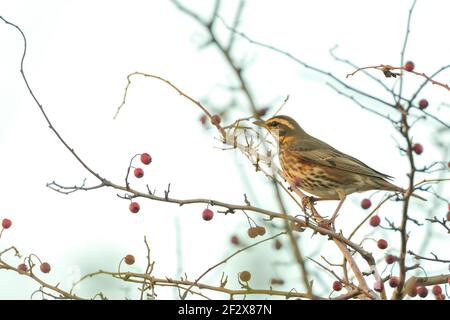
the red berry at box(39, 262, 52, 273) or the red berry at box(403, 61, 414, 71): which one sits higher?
the red berry at box(403, 61, 414, 71)

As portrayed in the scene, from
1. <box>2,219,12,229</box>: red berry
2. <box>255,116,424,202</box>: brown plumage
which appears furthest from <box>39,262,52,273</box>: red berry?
<box>255,116,424,202</box>: brown plumage

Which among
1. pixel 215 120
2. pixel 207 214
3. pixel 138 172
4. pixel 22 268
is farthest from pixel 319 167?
pixel 22 268

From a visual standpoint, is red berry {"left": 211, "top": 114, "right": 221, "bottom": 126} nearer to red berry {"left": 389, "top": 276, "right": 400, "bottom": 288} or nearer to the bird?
red berry {"left": 389, "top": 276, "right": 400, "bottom": 288}

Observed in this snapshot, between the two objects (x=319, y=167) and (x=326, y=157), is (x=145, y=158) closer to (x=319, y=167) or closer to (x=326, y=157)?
(x=319, y=167)

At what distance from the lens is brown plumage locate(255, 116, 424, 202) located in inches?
351

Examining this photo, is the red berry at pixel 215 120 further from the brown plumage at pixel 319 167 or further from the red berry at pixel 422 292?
the brown plumage at pixel 319 167

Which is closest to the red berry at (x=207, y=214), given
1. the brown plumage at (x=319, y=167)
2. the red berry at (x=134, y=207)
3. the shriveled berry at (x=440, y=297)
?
the red berry at (x=134, y=207)

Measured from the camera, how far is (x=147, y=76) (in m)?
5.88

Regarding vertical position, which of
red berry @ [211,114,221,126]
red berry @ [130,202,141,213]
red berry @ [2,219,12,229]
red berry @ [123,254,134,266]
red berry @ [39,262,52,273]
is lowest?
red berry @ [123,254,134,266]

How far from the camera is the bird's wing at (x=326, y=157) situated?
9.09 metres

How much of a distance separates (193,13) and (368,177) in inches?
247
